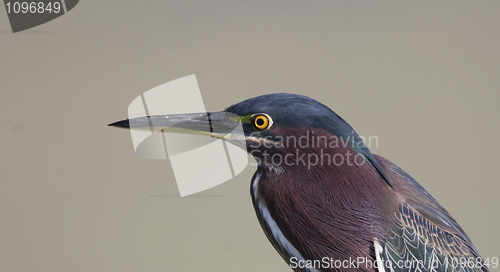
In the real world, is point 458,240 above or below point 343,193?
below

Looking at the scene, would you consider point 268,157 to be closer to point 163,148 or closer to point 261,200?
point 261,200

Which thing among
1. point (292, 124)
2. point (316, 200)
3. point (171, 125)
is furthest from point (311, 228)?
point (171, 125)

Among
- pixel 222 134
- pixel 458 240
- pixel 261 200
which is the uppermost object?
pixel 222 134

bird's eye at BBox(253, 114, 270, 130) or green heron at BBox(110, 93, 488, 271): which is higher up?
bird's eye at BBox(253, 114, 270, 130)

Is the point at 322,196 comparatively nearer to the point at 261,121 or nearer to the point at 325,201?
the point at 325,201

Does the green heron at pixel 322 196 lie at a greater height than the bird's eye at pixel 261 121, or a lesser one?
lesser

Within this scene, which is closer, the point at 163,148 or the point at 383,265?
the point at 383,265
